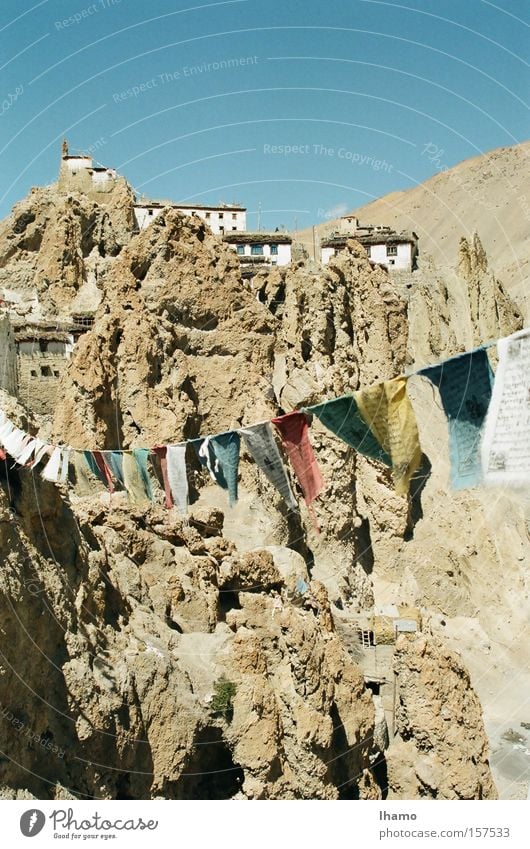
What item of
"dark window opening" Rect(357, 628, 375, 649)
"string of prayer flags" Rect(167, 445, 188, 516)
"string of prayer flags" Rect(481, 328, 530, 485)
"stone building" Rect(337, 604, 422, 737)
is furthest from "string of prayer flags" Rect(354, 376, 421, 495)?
"dark window opening" Rect(357, 628, 375, 649)

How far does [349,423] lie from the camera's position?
12344mm

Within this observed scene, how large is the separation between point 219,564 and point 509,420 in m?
11.2

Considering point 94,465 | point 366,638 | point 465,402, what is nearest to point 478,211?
point 366,638

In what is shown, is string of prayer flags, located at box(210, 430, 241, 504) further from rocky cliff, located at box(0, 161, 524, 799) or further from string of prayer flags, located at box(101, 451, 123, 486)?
rocky cliff, located at box(0, 161, 524, 799)

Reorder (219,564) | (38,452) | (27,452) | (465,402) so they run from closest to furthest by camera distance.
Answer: (465,402) → (27,452) → (38,452) → (219,564)

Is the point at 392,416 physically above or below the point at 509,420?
above

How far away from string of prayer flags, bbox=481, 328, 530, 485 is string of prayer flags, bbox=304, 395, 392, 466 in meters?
1.87

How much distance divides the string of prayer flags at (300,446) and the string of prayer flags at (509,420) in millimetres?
3092

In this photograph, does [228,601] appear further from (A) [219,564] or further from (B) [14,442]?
(B) [14,442]

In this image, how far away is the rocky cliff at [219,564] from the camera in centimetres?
1396

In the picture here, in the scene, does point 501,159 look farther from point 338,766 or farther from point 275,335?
point 338,766

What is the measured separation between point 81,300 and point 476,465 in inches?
1076

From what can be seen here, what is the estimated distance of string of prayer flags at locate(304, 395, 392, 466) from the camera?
40.1ft
